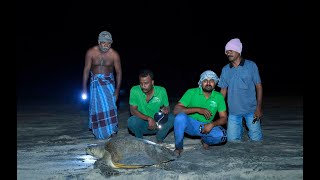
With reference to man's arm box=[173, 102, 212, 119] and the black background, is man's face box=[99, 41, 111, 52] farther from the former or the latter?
the black background

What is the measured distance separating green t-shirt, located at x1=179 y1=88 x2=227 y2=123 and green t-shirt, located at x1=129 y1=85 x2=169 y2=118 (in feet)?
1.48

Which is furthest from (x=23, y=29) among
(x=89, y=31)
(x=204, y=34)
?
(x=204, y=34)

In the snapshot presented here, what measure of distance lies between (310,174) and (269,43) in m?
31.3

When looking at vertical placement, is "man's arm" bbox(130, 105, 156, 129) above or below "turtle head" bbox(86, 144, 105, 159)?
above

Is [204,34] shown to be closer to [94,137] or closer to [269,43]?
[269,43]

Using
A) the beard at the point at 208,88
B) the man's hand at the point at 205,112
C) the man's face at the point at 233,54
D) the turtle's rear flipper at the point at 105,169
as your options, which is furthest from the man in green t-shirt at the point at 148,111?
the turtle's rear flipper at the point at 105,169

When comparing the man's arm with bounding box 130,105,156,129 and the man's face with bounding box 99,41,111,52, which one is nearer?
the man's arm with bounding box 130,105,156,129

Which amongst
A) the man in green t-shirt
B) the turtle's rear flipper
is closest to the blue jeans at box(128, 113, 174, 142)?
the man in green t-shirt

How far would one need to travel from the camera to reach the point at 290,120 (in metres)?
7.33

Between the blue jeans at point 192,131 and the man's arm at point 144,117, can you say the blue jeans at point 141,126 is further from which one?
the blue jeans at point 192,131

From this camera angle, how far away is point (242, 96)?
220 inches

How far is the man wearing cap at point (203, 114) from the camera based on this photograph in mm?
4836

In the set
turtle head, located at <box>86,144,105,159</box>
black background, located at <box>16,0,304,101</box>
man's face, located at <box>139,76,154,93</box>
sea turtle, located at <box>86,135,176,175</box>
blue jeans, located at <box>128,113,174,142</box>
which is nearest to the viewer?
sea turtle, located at <box>86,135,176,175</box>

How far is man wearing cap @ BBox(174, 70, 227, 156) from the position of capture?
4836 mm
